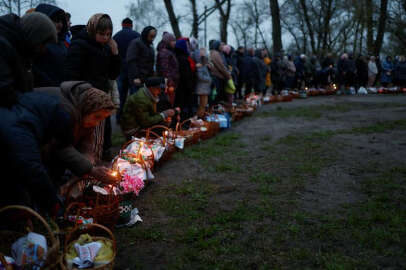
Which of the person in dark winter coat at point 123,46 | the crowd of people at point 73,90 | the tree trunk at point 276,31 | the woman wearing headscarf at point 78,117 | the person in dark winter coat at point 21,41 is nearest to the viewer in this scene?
the crowd of people at point 73,90

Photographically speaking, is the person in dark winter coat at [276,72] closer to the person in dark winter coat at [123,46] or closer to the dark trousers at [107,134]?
the person in dark winter coat at [123,46]

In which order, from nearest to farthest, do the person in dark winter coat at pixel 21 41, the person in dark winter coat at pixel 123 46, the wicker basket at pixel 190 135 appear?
the person in dark winter coat at pixel 21 41 → the wicker basket at pixel 190 135 → the person in dark winter coat at pixel 123 46

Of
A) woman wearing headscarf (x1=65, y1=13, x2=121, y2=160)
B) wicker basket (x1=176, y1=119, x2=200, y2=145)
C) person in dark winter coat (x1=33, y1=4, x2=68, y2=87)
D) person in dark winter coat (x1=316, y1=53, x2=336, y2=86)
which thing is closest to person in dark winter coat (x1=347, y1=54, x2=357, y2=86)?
person in dark winter coat (x1=316, y1=53, x2=336, y2=86)

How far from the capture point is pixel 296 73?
669 inches

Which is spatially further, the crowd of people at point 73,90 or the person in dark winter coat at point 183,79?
the person in dark winter coat at point 183,79

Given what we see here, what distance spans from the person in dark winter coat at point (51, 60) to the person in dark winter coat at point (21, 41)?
1185 mm

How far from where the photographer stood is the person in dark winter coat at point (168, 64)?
699 centimetres

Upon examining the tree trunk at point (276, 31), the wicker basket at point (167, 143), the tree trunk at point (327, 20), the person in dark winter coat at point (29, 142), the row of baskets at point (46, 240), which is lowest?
the row of baskets at point (46, 240)

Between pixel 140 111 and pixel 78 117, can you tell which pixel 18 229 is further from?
pixel 140 111

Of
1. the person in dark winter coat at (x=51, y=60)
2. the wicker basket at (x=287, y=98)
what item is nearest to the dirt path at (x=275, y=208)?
the person in dark winter coat at (x=51, y=60)

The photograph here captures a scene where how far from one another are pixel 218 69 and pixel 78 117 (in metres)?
7.25

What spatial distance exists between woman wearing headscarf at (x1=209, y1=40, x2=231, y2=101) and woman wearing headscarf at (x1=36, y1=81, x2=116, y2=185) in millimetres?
6793

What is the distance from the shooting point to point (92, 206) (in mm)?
3117

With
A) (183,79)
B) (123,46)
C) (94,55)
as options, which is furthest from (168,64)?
(94,55)
